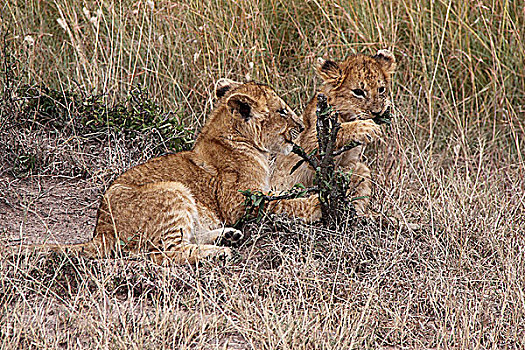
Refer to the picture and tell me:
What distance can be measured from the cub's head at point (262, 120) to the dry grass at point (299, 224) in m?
0.55

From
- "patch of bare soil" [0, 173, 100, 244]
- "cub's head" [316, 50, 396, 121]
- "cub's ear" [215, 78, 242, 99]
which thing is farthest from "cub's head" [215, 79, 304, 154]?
"patch of bare soil" [0, 173, 100, 244]

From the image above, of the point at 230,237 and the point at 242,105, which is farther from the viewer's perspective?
the point at 242,105

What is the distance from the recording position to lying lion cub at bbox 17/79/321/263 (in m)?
4.18

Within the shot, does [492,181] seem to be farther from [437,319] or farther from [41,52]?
[41,52]

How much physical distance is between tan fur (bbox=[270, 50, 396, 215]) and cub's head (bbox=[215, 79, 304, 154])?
385mm

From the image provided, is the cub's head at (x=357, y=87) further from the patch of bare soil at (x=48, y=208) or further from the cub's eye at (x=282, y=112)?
the patch of bare soil at (x=48, y=208)

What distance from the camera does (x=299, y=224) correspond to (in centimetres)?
453

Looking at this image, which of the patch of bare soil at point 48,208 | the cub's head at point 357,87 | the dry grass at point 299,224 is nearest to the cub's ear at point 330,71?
the cub's head at point 357,87

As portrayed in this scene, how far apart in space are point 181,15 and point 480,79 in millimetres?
2912

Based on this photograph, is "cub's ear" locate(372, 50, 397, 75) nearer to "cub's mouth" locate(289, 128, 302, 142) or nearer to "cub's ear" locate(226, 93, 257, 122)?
"cub's mouth" locate(289, 128, 302, 142)

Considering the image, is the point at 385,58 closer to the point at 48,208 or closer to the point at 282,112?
the point at 282,112

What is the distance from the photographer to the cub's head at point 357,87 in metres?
5.02

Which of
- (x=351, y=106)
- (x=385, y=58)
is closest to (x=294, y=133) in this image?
(x=351, y=106)

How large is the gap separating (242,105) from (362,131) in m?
0.81
